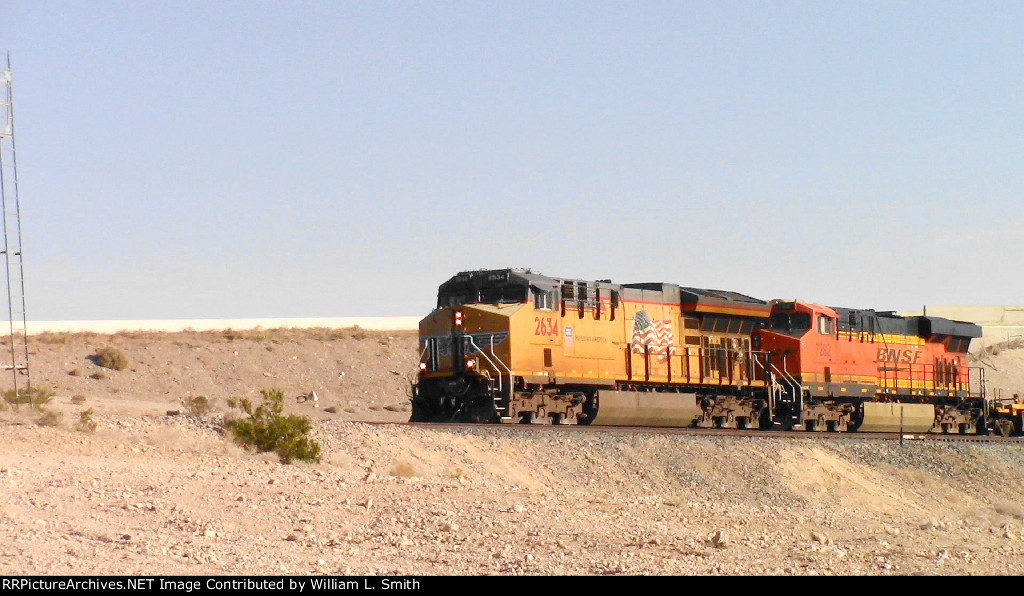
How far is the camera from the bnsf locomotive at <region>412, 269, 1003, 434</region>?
23.9m

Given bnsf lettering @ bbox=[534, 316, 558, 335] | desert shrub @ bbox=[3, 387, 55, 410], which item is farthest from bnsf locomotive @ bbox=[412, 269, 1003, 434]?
desert shrub @ bbox=[3, 387, 55, 410]

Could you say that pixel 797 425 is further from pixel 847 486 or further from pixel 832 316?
pixel 847 486

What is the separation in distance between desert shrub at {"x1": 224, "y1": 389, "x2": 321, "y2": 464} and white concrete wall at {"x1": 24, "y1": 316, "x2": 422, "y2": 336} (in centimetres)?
4024

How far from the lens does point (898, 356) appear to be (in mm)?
33156

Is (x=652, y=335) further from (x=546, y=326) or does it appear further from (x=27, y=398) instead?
(x=27, y=398)

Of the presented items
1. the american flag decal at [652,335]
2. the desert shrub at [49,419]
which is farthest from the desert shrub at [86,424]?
the american flag decal at [652,335]

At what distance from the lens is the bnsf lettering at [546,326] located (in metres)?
23.9

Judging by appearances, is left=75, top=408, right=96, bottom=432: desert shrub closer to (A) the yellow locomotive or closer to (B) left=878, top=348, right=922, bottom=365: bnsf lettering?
(A) the yellow locomotive

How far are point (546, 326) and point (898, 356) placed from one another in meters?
13.9

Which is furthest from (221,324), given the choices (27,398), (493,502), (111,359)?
(493,502)

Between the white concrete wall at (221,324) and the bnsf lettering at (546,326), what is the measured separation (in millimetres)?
36105

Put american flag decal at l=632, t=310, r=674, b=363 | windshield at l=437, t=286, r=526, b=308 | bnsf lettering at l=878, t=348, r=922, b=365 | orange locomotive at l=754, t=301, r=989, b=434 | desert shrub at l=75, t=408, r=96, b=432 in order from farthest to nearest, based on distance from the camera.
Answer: bnsf lettering at l=878, t=348, r=922, b=365
orange locomotive at l=754, t=301, r=989, b=434
american flag decal at l=632, t=310, r=674, b=363
windshield at l=437, t=286, r=526, b=308
desert shrub at l=75, t=408, r=96, b=432

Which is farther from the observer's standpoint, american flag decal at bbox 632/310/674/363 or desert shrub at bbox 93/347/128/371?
desert shrub at bbox 93/347/128/371

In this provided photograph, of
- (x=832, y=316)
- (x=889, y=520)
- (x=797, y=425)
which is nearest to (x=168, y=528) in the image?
(x=889, y=520)
